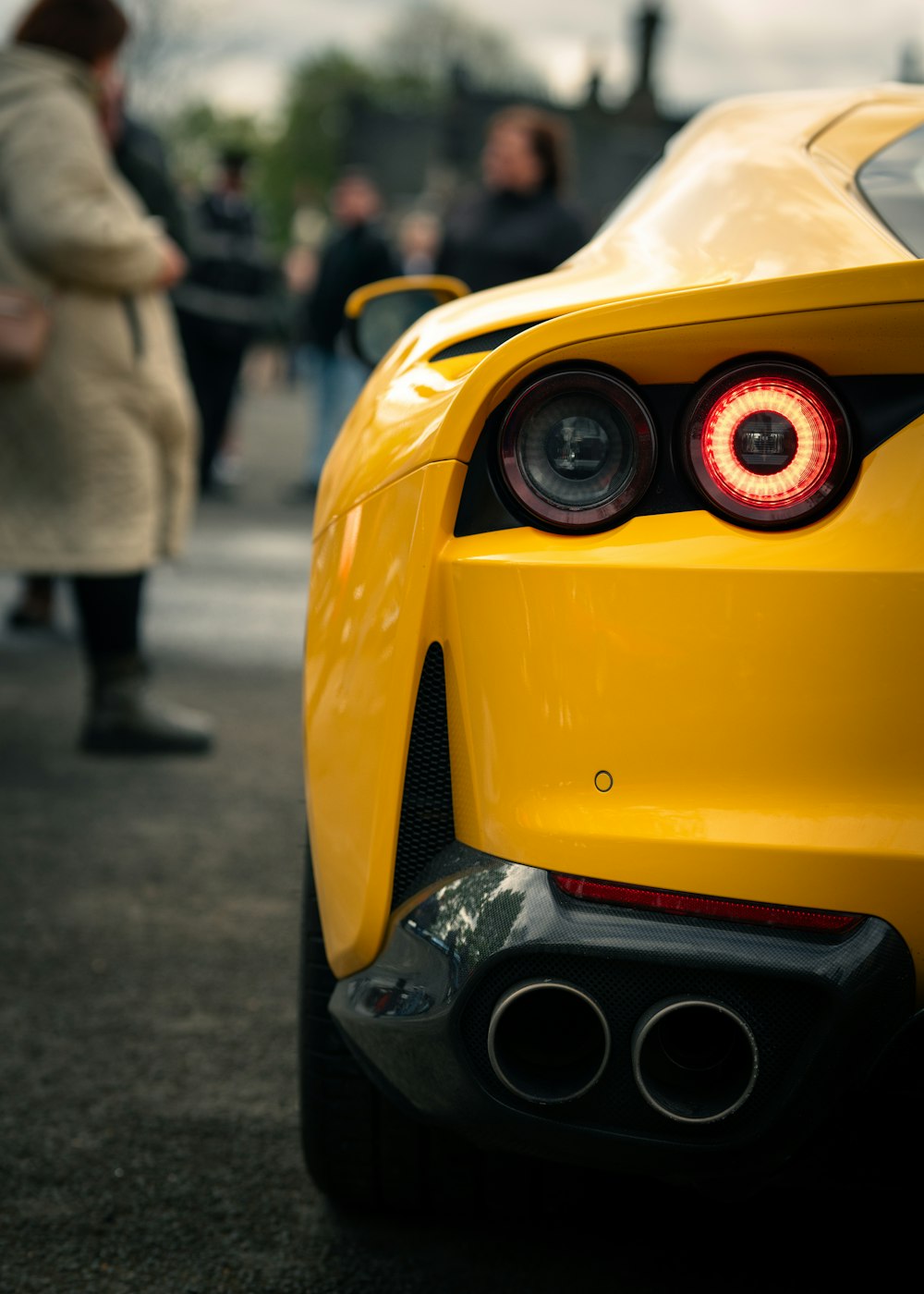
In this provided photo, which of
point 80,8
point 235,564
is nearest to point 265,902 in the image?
point 80,8

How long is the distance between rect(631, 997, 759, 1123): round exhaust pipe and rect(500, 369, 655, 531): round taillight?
513 millimetres

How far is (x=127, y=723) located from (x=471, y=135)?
6819 centimetres

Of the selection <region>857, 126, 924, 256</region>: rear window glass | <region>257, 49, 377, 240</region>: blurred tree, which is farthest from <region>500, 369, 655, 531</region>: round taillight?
<region>257, 49, 377, 240</region>: blurred tree

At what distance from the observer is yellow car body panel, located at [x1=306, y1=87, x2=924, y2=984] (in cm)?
155

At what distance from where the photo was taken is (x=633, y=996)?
5.24 feet

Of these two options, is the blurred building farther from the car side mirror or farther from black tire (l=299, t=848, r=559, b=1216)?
black tire (l=299, t=848, r=559, b=1216)

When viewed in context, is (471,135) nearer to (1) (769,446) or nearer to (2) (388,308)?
(2) (388,308)

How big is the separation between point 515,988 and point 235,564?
7.21m

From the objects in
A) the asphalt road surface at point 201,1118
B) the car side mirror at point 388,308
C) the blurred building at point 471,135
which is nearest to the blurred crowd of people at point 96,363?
the asphalt road surface at point 201,1118

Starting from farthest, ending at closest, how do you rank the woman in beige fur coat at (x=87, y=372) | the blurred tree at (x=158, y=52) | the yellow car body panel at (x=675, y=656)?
the blurred tree at (x=158, y=52)
the woman in beige fur coat at (x=87, y=372)
the yellow car body panel at (x=675, y=656)

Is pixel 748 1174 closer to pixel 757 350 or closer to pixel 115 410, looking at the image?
pixel 757 350

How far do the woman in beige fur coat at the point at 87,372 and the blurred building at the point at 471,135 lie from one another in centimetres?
5741

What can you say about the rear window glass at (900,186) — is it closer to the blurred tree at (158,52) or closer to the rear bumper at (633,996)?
the rear bumper at (633,996)

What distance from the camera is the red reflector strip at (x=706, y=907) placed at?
1.57m
